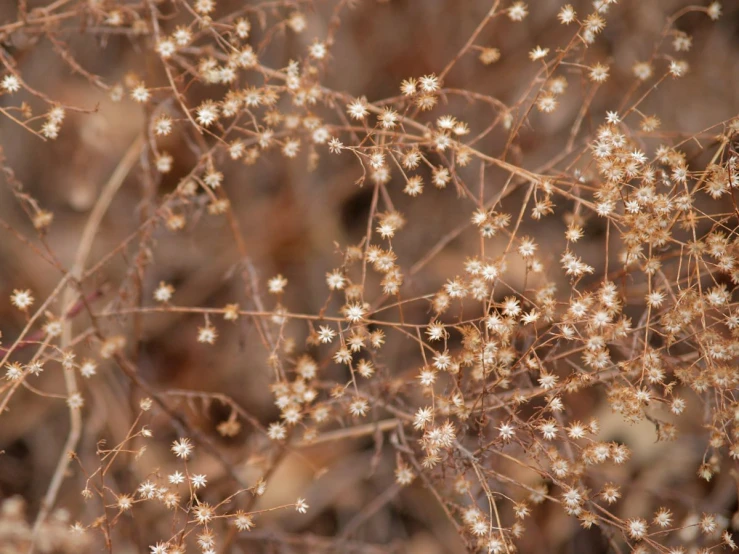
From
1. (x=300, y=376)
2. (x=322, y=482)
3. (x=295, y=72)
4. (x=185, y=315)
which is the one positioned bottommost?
(x=322, y=482)

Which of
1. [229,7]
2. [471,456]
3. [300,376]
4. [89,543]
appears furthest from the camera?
[229,7]

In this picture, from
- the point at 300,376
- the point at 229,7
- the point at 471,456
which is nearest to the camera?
the point at 471,456

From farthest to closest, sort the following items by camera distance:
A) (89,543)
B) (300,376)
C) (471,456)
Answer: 1. (89,543)
2. (300,376)
3. (471,456)

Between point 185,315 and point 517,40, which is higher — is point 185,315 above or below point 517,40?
below

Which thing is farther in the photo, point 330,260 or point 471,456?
point 330,260

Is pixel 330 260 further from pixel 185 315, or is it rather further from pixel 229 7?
pixel 229 7

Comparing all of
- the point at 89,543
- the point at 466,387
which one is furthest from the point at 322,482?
the point at 466,387

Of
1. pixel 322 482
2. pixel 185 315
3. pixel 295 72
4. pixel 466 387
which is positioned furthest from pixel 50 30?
pixel 322 482

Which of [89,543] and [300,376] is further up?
[300,376]

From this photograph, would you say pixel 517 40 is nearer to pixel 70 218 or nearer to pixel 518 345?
pixel 518 345
